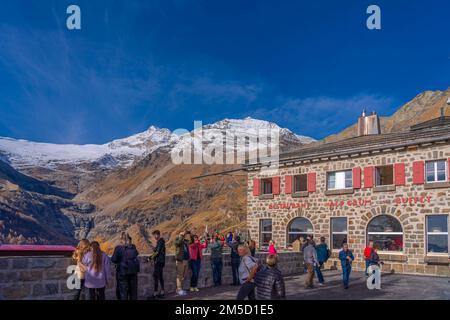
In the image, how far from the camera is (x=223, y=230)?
6059 cm

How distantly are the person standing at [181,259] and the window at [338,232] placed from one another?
11432 millimetres

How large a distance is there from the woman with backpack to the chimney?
23596 mm

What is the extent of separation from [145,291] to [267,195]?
556 inches

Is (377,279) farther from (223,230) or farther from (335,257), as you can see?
(223,230)

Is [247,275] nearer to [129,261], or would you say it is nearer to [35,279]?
[129,261]

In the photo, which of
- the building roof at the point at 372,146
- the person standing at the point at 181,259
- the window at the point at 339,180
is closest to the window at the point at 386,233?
the window at the point at 339,180

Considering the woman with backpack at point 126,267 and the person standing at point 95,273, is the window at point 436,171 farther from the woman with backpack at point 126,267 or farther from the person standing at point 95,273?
the person standing at point 95,273

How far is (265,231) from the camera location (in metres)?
26.9

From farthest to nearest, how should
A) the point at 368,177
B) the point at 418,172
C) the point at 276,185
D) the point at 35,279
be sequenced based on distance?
the point at 276,185
the point at 368,177
the point at 418,172
the point at 35,279

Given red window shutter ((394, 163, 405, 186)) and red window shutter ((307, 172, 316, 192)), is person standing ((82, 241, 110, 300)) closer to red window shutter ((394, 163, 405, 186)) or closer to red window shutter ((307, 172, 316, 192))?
red window shutter ((394, 163, 405, 186))

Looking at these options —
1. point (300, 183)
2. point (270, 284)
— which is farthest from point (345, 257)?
point (300, 183)

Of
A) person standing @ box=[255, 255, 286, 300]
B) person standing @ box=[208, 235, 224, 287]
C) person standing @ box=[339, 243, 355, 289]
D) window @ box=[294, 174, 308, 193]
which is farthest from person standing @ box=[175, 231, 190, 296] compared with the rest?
window @ box=[294, 174, 308, 193]

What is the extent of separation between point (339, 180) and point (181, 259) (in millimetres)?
12213
